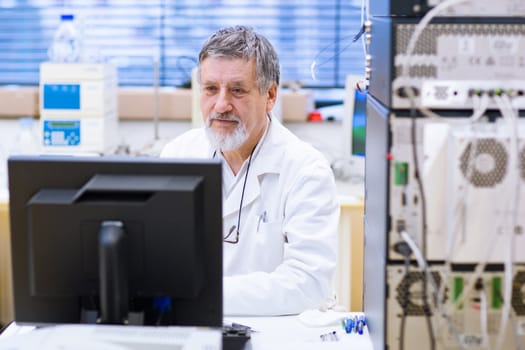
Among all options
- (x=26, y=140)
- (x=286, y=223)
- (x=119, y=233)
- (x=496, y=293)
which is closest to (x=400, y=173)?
(x=496, y=293)

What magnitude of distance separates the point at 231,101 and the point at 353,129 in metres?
1.13

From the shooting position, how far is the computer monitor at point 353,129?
10.1 ft

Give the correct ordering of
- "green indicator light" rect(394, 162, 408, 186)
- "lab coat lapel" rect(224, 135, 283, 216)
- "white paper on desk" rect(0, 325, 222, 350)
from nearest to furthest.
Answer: "white paper on desk" rect(0, 325, 222, 350)
"green indicator light" rect(394, 162, 408, 186)
"lab coat lapel" rect(224, 135, 283, 216)

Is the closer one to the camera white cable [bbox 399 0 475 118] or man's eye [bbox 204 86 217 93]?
white cable [bbox 399 0 475 118]

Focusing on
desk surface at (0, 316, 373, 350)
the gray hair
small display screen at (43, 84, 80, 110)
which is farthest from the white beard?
small display screen at (43, 84, 80, 110)

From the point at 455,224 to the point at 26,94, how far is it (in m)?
2.59

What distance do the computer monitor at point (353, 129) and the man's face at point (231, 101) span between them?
3.38 feet

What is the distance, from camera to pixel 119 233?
3.93 ft

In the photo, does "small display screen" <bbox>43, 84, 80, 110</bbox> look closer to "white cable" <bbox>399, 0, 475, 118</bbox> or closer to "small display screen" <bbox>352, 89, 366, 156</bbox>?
"small display screen" <bbox>352, 89, 366, 156</bbox>

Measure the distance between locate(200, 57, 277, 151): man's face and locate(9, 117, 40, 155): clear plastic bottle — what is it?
138cm

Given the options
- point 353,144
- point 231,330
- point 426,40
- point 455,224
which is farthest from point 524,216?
point 353,144

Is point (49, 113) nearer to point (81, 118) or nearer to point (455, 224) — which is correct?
point (81, 118)

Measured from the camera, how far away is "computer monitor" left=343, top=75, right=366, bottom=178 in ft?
10.1

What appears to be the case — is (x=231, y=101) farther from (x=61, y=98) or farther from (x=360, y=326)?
(x=61, y=98)
